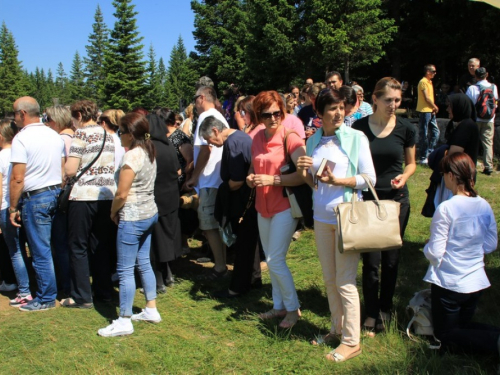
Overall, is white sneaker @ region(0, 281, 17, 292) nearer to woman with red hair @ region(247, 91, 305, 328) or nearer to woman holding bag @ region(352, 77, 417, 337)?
woman with red hair @ region(247, 91, 305, 328)

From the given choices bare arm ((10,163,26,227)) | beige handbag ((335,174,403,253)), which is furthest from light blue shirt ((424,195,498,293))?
bare arm ((10,163,26,227))

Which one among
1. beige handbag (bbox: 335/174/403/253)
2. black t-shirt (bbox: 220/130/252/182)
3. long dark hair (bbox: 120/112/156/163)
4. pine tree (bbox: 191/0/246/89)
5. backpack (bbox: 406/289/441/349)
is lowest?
backpack (bbox: 406/289/441/349)

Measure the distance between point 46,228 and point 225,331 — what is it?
2.17m

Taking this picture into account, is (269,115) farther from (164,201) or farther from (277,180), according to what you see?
(164,201)

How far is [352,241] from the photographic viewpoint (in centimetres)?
309

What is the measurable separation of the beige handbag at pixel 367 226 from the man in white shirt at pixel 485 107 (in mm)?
6605

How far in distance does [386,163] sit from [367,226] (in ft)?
2.40

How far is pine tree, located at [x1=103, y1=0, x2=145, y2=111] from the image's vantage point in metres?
50.4

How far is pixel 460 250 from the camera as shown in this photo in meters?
3.18

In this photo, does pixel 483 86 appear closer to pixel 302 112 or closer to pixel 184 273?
pixel 302 112

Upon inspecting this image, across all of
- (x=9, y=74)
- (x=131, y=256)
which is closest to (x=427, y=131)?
(x=131, y=256)

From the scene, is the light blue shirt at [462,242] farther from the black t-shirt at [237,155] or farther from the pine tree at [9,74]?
the pine tree at [9,74]

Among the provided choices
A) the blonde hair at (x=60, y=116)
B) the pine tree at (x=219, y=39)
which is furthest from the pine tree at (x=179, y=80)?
the blonde hair at (x=60, y=116)

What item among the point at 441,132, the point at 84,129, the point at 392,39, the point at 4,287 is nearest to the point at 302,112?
the point at 84,129
